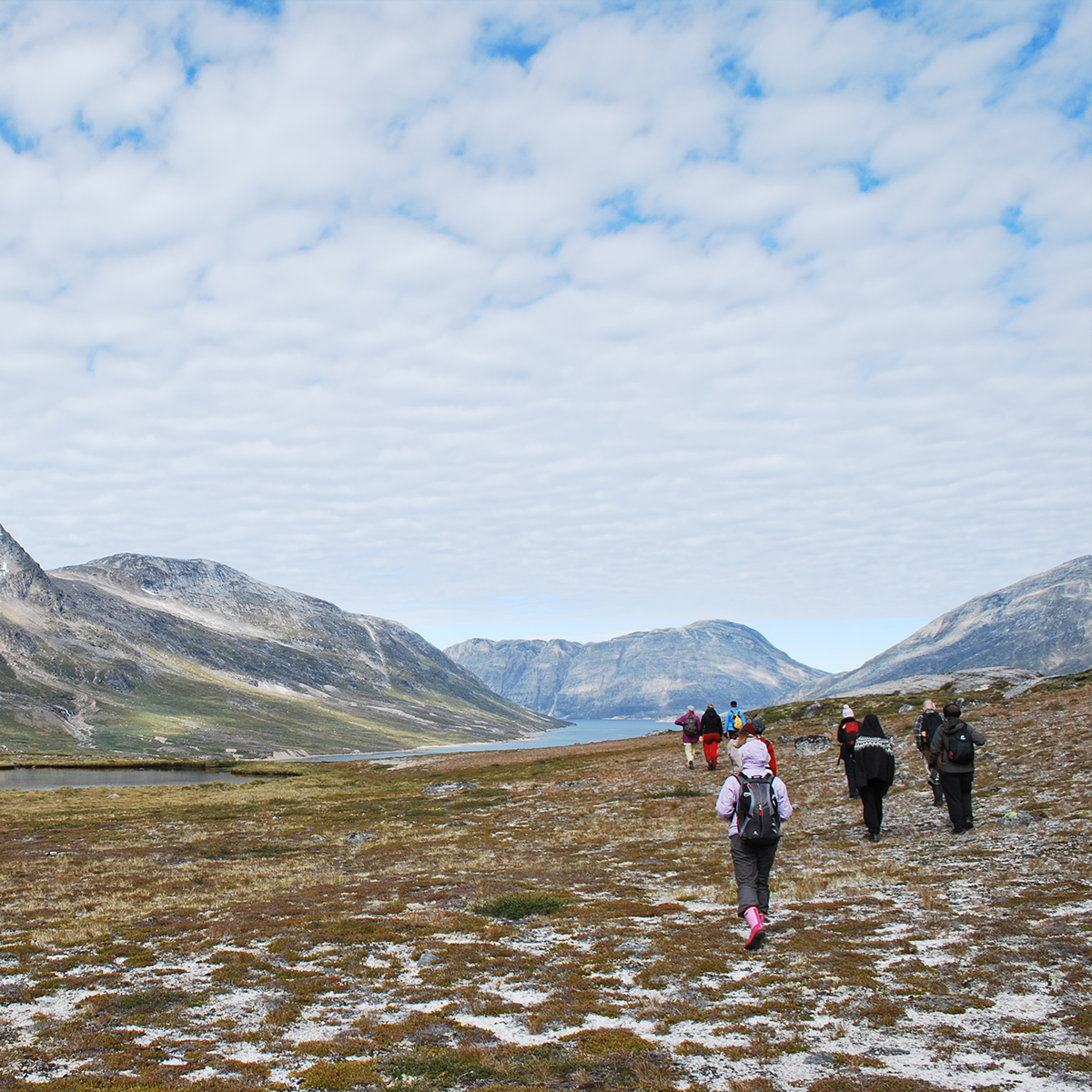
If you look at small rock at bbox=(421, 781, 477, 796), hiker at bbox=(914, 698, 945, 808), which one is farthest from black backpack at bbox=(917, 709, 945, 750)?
small rock at bbox=(421, 781, 477, 796)

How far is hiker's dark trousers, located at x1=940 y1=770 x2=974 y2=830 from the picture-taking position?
84.7ft

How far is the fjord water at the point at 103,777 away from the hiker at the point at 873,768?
89.7 meters

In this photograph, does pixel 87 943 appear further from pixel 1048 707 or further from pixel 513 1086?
pixel 1048 707

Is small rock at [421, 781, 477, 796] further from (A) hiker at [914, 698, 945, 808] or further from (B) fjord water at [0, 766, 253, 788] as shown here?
(B) fjord water at [0, 766, 253, 788]

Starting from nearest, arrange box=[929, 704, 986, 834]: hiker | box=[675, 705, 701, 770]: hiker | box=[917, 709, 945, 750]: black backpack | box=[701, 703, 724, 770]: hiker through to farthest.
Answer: box=[929, 704, 986, 834]: hiker < box=[917, 709, 945, 750]: black backpack < box=[675, 705, 701, 770]: hiker < box=[701, 703, 724, 770]: hiker

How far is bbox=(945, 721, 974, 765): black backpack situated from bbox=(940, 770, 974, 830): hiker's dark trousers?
0.69 m

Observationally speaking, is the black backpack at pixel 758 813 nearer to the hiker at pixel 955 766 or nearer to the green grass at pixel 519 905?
the green grass at pixel 519 905

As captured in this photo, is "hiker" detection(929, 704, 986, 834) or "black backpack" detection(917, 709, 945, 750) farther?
"black backpack" detection(917, 709, 945, 750)

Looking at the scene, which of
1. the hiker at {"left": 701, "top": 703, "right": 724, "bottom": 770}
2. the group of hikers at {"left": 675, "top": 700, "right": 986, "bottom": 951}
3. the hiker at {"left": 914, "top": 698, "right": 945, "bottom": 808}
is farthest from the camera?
the hiker at {"left": 701, "top": 703, "right": 724, "bottom": 770}

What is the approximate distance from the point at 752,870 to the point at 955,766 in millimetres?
13106

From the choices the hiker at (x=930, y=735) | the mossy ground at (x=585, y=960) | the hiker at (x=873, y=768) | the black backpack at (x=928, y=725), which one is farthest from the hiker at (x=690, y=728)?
the hiker at (x=873, y=768)

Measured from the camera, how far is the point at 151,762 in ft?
454

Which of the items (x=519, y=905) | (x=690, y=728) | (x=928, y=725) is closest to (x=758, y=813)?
(x=519, y=905)

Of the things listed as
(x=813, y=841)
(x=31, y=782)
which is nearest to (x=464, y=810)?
(x=813, y=841)
